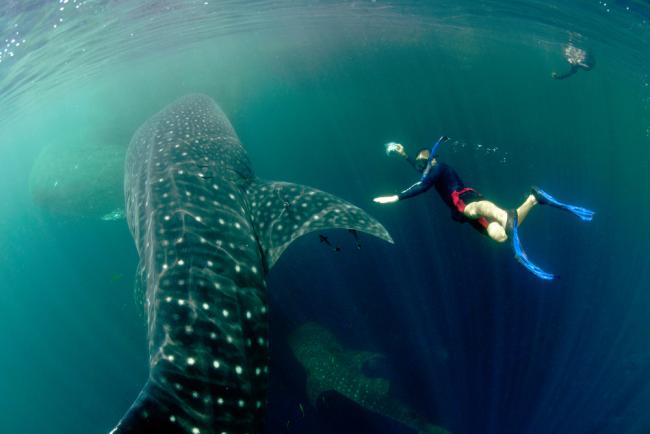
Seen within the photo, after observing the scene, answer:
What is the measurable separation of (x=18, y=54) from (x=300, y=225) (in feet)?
65.8

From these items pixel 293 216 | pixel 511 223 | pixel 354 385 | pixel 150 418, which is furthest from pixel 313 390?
pixel 150 418

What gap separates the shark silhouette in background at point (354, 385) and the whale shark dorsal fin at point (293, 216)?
6150 mm

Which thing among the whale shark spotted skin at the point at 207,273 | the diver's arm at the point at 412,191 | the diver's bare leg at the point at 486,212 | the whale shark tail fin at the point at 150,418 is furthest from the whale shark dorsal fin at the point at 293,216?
the whale shark tail fin at the point at 150,418

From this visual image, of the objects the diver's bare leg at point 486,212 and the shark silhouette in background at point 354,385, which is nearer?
the diver's bare leg at point 486,212

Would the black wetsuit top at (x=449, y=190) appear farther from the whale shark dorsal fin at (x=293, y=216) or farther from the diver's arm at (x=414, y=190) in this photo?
the whale shark dorsal fin at (x=293, y=216)

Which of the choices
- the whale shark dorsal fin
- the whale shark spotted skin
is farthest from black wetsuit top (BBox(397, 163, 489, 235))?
the whale shark spotted skin

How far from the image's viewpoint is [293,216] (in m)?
5.05

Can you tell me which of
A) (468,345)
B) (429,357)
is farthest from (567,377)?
(429,357)

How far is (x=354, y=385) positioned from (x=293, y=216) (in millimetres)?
6495

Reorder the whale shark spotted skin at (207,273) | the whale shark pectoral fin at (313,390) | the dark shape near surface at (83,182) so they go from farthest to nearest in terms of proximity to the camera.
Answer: the dark shape near surface at (83,182), the whale shark pectoral fin at (313,390), the whale shark spotted skin at (207,273)

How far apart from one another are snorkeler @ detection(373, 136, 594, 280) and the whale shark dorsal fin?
3.14 feet

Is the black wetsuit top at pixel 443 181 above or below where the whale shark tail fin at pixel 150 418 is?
below

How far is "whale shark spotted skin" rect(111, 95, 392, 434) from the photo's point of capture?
104 inches

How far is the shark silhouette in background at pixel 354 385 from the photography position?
9344mm
